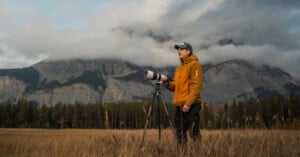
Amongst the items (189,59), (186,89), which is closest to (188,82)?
(186,89)

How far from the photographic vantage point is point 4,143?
710 cm

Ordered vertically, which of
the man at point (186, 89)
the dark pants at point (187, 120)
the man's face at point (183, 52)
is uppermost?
the man's face at point (183, 52)

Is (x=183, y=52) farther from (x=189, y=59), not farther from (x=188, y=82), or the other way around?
(x=188, y=82)

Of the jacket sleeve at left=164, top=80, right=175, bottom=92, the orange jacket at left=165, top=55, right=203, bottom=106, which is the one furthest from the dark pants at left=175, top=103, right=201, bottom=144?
A: the jacket sleeve at left=164, top=80, right=175, bottom=92

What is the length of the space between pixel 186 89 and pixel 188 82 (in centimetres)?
14

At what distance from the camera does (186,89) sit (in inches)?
262

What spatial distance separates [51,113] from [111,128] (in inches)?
4523

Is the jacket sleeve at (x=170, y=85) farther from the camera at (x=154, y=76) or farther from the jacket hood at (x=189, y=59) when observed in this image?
the jacket hood at (x=189, y=59)

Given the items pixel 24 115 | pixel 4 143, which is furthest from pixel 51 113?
pixel 4 143

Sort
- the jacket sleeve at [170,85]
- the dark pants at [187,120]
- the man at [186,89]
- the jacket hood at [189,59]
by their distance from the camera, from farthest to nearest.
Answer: the jacket sleeve at [170,85] < the jacket hood at [189,59] < the man at [186,89] < the dark pants at [187,120]

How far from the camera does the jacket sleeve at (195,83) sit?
6.33 m

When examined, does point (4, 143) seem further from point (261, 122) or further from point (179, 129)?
point (261, 122)

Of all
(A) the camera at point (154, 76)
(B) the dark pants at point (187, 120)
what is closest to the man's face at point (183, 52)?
(A) the camera at point (154, 76)

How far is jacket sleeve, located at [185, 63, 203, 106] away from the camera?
20.8 feet
